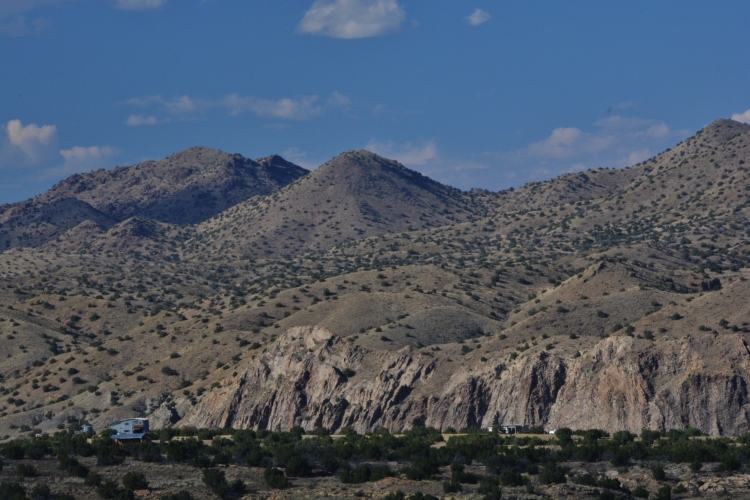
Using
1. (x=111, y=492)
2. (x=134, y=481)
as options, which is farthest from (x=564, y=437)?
(x=111, y=492)

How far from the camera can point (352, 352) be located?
94.8 metres

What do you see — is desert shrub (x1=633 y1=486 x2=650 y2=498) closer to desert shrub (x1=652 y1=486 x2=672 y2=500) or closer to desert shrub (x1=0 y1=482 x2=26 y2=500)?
desert shrub (x1=652 y1=486 x2=672 y2=500)

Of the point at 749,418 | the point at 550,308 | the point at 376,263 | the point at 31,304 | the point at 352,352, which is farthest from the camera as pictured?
the point at 376,263

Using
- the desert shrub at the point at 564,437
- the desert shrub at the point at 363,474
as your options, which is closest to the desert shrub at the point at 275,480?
the desert shrub at the point at 363,474

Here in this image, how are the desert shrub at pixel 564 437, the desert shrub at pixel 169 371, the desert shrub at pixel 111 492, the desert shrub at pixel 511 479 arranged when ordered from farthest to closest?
1. the desert shrub at pixel 169 371
2. the desert shrub at pixel 564 437
3. the desert shrub at pixel 511 479
4. the desert shrub at pixel 111 492

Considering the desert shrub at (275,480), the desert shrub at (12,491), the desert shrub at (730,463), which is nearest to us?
the desert shrub at (12,491)

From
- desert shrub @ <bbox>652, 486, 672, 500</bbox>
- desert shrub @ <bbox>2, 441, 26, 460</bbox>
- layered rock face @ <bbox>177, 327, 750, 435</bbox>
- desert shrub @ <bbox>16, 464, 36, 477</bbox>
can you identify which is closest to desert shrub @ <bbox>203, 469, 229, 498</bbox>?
desert shrub @ <bbox>16, 464, 36, 477</bbox>

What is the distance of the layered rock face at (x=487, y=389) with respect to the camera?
7725 cm

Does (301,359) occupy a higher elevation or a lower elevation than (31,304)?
lower

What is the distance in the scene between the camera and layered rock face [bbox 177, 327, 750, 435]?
7725 centimetres

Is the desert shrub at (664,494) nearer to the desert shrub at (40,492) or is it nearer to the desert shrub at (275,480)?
the desert shrub at (275,480)

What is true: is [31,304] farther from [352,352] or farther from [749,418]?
[749,418]

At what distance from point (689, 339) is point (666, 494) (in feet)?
105

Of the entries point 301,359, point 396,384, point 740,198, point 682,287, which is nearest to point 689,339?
point 396,384
